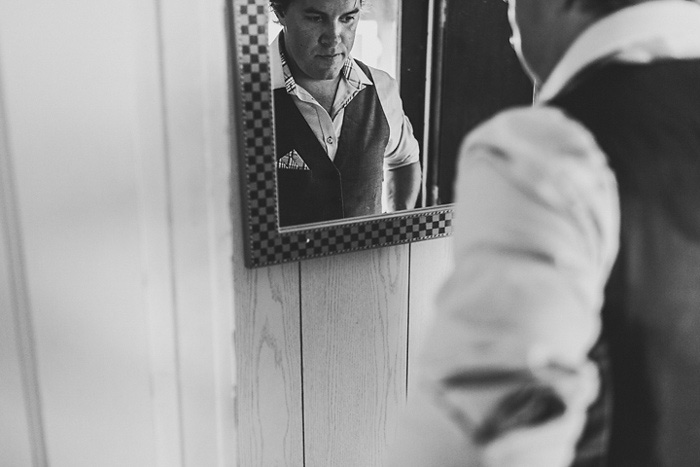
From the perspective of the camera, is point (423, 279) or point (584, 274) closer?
point (584, 274)

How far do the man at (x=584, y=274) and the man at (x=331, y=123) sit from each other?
55 centimetres

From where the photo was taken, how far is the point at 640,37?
1.92 feet

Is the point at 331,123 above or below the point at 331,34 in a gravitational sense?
below

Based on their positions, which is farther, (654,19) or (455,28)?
(455,28)

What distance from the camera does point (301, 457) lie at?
130 centimetres

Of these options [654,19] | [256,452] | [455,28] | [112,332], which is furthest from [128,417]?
[455,28]

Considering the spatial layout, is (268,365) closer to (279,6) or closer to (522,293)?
(279,6)

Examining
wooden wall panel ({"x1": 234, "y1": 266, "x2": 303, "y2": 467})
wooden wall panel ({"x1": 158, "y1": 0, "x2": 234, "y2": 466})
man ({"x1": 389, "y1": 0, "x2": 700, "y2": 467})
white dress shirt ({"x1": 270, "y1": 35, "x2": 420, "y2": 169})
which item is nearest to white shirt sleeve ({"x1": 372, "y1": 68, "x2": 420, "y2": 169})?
white dress shirt ({"x1": 270, "y1": 35, "x2": 420, "y2": 169})

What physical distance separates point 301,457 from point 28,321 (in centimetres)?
72

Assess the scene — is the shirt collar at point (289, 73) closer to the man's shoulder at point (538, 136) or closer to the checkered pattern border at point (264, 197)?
the checkered pattern border at point (264, 197)

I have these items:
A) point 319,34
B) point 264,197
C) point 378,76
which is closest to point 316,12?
point 319,34

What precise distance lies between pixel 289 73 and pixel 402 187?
0.30 metres

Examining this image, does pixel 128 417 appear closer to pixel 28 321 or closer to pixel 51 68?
pixel 28 321

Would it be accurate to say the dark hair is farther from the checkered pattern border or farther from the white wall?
the white wall
